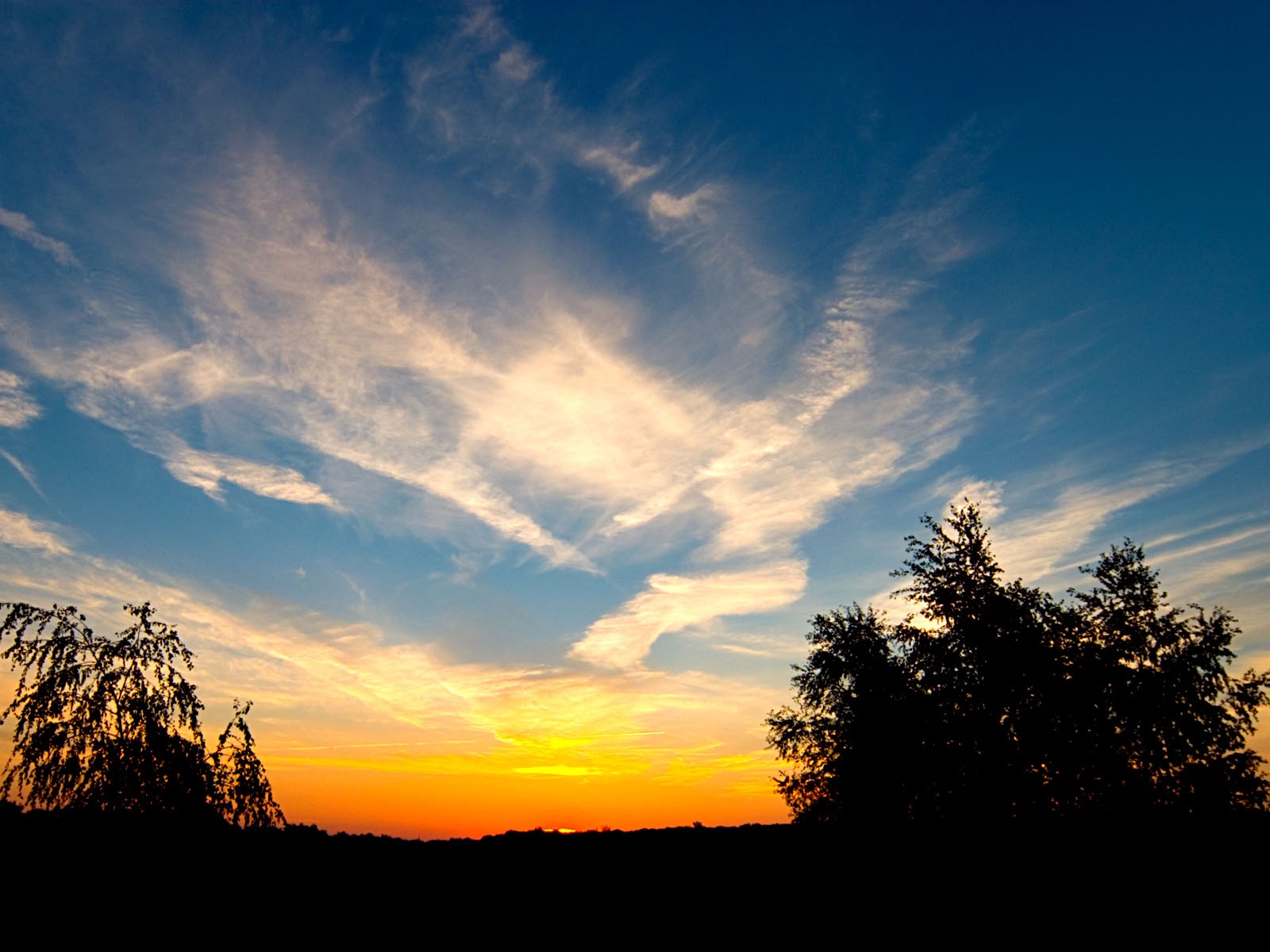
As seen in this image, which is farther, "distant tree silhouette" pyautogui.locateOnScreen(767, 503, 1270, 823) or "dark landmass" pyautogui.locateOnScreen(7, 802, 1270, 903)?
"distant tree silhouette" pyautogui.locateOnScreen(767, 503, 1270, 823)

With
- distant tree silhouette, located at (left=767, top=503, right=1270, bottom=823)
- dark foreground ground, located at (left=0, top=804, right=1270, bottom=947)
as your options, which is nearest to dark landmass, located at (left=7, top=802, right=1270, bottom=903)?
dark foreground ground, located at (left=0, top=804, right=1270, bottom=947)

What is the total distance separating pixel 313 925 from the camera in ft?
22.6

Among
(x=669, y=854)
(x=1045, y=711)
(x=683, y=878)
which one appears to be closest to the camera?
(x=683, y=878)

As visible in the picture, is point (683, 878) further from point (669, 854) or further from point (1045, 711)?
point (1045, 711)

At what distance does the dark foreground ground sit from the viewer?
716 cm

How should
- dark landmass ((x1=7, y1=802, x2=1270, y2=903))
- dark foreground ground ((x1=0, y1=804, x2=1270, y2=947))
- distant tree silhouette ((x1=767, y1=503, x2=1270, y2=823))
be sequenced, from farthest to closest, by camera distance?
distant tree silhouette ((x1=767, y1=503, x2=1270, y2=823)), dark landmass ((x1=7, y1=802, x2=1270, y2=903)), dark foreground ground ((x1=0, y1=804, x2=1270, y2=947))

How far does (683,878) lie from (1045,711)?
2648cm

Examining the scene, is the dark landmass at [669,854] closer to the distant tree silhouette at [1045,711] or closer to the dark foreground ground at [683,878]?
the dark foreground ground at [683,878]

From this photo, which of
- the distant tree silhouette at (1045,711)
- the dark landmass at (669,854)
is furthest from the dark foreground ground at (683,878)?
the distant tree silhouette at (1045,711)

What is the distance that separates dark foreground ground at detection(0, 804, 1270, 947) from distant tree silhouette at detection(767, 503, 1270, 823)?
67.9 feet

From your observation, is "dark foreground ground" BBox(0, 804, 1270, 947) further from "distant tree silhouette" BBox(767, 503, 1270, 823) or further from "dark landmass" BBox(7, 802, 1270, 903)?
"distant tree silhouette" BBox(767, 503, 1270, 823)

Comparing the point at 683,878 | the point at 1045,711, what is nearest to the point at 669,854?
the point at 683,878

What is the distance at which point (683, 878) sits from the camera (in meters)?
8.48

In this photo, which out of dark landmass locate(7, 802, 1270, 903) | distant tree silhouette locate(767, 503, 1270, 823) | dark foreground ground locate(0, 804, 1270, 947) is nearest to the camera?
dark foreground ground locate(0, 804, 1270, 947)
